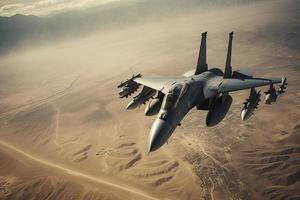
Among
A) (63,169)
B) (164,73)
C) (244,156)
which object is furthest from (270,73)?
(63,169)

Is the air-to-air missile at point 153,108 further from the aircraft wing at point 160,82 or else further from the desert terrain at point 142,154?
the desert terrain at point 142,154

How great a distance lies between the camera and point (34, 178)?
A: 141ft

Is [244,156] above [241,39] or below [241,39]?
above

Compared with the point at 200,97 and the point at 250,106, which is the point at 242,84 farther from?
the point at 200,97

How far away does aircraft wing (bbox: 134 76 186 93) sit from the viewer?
27.2 metres

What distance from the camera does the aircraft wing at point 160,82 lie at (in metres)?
27.2

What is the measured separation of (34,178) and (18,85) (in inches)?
3838

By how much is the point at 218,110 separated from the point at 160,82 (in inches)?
280

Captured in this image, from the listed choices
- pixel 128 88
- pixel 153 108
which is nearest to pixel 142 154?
pixel 128 88

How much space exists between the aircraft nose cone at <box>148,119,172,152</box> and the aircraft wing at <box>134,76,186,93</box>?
18.9 ft

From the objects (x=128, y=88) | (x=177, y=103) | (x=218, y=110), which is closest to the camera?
(x=177, y=103)

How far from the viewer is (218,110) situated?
24.4 meters

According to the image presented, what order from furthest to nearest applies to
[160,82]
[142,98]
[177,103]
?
[142,98] < [160,82] < [177,103]

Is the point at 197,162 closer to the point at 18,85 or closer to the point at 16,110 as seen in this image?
the point at 16,110
